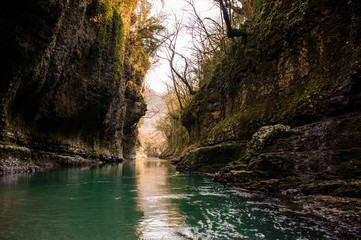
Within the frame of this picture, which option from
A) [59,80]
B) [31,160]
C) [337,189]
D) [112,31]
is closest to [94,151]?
[59,80]

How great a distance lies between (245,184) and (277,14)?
21.5 ft

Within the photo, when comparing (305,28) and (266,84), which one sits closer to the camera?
(305,28)

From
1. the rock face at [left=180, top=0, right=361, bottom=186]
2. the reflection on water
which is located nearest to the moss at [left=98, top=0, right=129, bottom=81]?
the rock face at [left=180, top=0, right=361, bottom=186]

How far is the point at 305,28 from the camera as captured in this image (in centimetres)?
654

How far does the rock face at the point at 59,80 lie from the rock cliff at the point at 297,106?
630 cm

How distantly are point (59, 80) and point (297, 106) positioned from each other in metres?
9.59

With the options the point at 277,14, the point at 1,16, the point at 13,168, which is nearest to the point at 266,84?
the point at 277,14

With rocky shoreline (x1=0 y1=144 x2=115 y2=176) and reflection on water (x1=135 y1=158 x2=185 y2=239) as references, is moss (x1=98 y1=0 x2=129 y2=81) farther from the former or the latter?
reflection on water (x1=135 y1=158 x2=185 y2=239)

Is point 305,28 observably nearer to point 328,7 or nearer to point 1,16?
point 328,7

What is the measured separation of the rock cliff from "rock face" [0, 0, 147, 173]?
6.30 meters

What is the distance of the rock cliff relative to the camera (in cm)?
392

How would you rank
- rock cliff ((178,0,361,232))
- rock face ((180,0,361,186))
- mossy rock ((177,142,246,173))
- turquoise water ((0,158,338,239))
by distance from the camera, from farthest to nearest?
mossy rock ((177,142,246,173)), rock face ((180,0,361,186)), rock cliff ((178,0,361,232)), turquoise water ((0,158,338,239))

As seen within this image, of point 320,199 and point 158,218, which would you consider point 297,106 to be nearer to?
point 320,199

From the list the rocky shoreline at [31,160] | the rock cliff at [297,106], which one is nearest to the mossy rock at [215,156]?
the rock cliff at [297,106]
